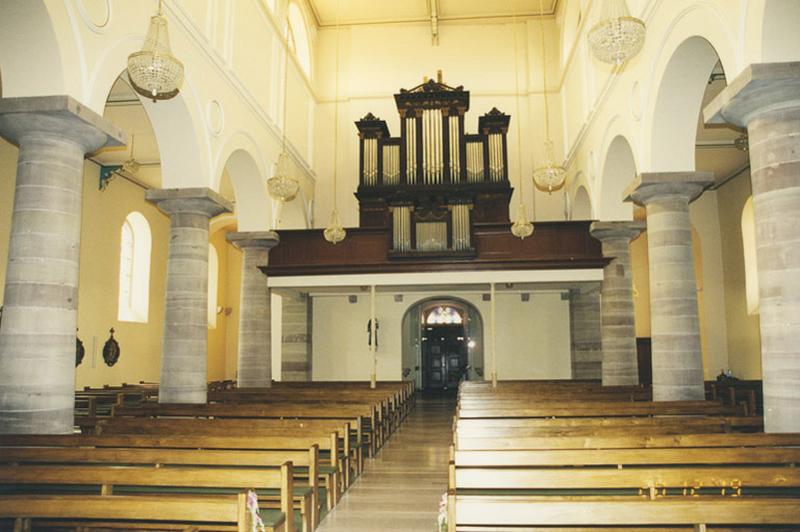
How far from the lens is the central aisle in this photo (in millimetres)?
5918

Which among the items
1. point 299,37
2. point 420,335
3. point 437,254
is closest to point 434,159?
point 437,254

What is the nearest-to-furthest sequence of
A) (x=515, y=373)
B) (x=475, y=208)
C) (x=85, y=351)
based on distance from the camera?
1. (x=85, y=351)
2. (x=475, y=208)
3. (x=515, y=373)

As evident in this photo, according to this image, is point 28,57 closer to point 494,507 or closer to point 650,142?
point 494,507

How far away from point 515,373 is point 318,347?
246 inches

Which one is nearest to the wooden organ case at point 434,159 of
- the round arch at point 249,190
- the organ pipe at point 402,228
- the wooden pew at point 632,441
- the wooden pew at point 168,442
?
the organ pipe at point 402,228

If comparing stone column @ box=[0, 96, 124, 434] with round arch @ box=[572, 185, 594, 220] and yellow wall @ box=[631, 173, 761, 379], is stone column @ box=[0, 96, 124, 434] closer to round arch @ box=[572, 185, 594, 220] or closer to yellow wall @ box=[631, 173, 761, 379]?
round arch @ box=[572, 185, 594, 220]

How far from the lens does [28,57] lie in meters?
6.95

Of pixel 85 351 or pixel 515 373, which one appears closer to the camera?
pixel 85 351

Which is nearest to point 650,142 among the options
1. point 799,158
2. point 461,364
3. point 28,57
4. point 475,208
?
point 799,158

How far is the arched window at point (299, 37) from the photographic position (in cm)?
1744

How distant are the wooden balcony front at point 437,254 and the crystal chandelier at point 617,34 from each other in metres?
8.42

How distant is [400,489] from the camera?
7363 mm

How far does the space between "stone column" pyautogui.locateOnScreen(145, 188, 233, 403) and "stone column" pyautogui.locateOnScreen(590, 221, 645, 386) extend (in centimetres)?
821

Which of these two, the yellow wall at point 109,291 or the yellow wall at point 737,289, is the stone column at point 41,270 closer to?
the yellow wall at point 109,291
